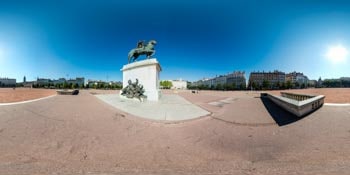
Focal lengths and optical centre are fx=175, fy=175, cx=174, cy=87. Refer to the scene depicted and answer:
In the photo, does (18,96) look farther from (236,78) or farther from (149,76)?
(236,78)

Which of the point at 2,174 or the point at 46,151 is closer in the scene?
the point at 2,174

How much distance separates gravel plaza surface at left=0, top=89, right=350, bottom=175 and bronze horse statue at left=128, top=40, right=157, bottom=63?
10.3 metres

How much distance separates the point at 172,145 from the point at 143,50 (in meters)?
13.5

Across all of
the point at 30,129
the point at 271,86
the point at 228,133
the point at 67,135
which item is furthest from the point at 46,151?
the point at 271,86

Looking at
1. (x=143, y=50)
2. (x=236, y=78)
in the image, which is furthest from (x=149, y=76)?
(x=236, y=78)

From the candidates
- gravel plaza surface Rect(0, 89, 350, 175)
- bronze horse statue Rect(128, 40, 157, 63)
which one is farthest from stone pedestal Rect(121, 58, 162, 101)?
gravel plaza surface Rect(0, 89, 350, 175)

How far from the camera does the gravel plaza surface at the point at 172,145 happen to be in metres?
3.76

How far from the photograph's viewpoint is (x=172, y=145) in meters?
5.27

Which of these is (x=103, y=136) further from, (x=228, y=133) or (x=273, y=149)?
(x=273, y=149)

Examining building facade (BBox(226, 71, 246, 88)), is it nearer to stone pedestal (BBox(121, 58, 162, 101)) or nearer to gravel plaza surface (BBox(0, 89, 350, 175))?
stone pedestal (BBox(121, 58, 162, 101))

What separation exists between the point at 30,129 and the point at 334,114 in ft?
41.6

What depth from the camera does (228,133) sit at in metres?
6.49

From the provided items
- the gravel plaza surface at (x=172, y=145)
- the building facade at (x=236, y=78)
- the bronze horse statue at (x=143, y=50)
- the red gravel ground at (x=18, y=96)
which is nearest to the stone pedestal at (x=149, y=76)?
the bronze horse statue at (x=143, y=50)

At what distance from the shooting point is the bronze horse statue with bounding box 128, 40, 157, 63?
1712cm
